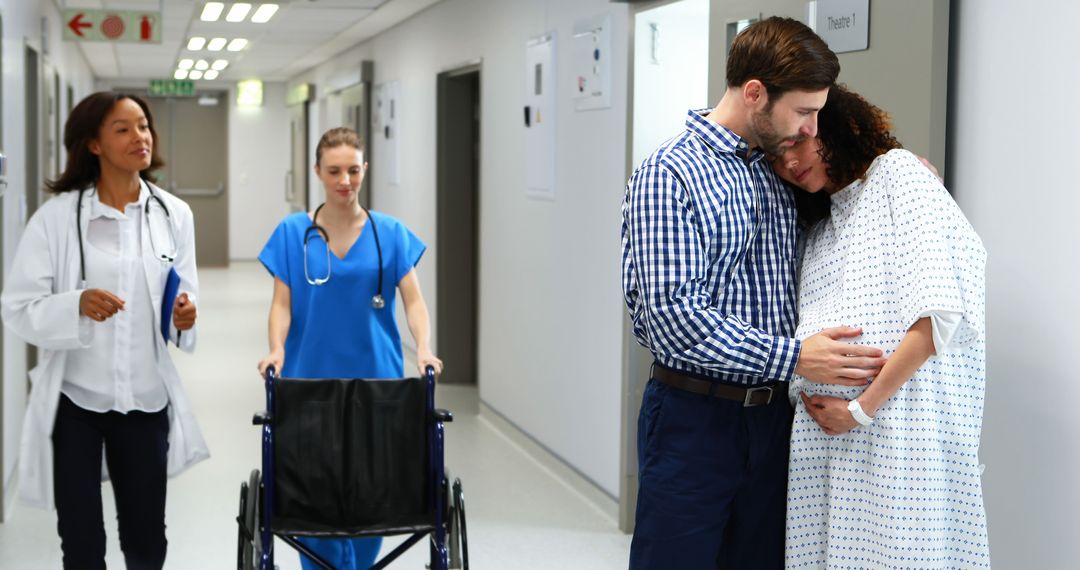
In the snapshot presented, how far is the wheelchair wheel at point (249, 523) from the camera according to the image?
2.91 m

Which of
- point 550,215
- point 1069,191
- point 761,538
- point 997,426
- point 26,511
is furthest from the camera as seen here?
point 550,215

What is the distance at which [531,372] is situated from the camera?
6.10 meters

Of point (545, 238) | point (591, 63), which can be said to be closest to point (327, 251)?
point (591, 63)

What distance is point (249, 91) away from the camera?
17.7 m

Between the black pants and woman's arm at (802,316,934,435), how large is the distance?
1.85 m

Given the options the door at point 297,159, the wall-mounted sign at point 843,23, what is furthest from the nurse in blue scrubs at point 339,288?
the door at point 297,159

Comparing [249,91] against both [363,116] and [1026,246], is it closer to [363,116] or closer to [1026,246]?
[363,116]

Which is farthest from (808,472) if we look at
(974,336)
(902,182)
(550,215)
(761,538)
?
(550,215)

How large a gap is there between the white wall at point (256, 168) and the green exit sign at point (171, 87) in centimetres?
92

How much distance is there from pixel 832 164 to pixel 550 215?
3.66 meters

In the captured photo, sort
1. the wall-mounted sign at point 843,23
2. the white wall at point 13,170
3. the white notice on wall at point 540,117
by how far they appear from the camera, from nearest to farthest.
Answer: the wall-mounted sign at point 843,23, the white wall at point 13,170, the white notice on wall at point 540,117

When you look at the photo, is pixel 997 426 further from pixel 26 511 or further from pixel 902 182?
pixel 26 511

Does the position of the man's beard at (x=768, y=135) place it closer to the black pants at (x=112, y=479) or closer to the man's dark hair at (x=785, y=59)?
the man's dark hair at (x=785, y=59)

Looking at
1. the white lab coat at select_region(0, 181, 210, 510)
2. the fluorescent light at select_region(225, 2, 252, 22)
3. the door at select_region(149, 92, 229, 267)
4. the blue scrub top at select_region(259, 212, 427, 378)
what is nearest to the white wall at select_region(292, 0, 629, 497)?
the fluorescent light at select_region(225, 2, 252, 22)
